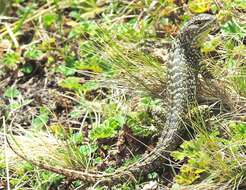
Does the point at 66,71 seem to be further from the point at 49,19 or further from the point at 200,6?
the point at 200,6

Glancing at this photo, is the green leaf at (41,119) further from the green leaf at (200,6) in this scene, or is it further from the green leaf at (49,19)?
the green leaf at (200,6)

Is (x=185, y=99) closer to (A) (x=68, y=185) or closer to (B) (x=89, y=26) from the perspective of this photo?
(A) (x=68, y=185)

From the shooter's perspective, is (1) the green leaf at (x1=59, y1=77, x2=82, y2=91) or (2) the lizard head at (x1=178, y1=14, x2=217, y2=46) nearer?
(2) the lizard head at (x1=178, y1=14, x2=217, y2=46)

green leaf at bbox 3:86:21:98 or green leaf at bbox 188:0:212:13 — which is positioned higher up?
green leaf at bbox 188:0:212:13

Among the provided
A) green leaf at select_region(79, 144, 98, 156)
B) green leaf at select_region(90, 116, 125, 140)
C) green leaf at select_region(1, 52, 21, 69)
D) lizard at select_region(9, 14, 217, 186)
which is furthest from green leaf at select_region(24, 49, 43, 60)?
lizard at select_region(9, 14, 217, 186)

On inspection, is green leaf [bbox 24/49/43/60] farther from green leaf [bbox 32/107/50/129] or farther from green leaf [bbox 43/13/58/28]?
green leaf [bbox 32/107/50/129]

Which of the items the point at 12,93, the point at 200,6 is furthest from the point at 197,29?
the point at 12,93

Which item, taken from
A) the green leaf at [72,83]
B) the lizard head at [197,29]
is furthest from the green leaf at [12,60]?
the lizard head at [197,29]
